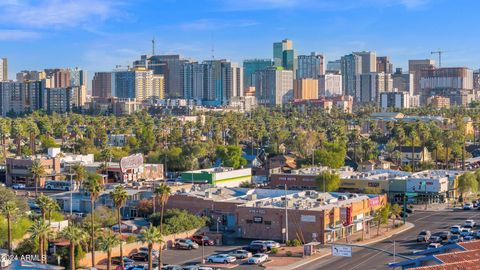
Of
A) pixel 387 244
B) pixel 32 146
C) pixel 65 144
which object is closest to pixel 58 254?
pixel 387 244

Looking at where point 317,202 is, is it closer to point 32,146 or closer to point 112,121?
point 32,146

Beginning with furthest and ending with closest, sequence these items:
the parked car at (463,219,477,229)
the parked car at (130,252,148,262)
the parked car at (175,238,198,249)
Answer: the parked car at (463,219,477,229) → the parked car at (175,238,198,249) → the parked car at (130,252,148,262)

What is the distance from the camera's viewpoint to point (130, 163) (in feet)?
255

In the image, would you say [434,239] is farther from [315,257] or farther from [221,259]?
[221,259]

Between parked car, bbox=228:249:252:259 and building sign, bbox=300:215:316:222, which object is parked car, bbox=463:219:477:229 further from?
parked car, bbox=228:249:252:259

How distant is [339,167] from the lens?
87.2 m

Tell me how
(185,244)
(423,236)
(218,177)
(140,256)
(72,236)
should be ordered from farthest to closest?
(218,177)
(423,236)
(185,244)
(140,256)
(72,236)

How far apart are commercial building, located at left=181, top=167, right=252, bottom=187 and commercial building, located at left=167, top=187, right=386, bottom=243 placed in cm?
1285

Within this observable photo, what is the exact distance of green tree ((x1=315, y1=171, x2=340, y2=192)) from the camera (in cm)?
6838

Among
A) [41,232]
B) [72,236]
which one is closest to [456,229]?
[72,236]

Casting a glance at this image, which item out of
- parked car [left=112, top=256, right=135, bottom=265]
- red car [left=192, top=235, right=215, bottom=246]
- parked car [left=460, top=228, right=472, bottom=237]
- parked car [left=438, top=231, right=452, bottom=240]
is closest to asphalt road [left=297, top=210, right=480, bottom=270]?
parked car [left=438, top=231, right=452, bottom=240]

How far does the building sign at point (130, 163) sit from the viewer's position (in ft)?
253

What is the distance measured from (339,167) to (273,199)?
3188 cm

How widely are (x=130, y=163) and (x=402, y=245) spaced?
3509cm
